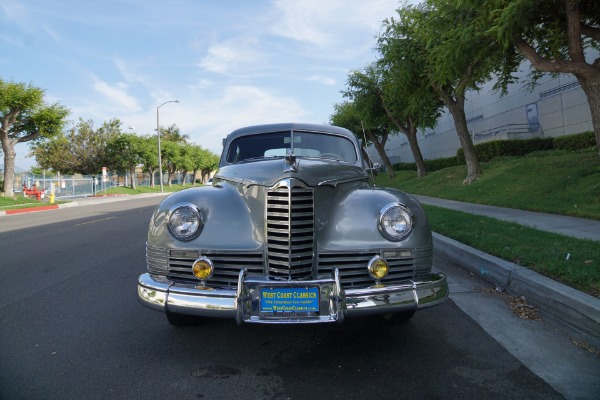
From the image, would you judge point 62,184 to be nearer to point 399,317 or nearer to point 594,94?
point 594,94

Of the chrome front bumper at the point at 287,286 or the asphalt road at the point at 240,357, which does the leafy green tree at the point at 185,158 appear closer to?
the asphalt road at the point at 240,357

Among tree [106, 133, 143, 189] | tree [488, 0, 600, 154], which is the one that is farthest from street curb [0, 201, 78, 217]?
tree [106, 133, 143, 189]

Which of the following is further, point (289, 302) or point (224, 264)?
point (224, 264)

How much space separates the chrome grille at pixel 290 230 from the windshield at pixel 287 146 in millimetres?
1484

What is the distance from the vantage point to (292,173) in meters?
2.73

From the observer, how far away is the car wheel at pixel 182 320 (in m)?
3.28

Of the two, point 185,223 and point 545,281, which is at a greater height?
point 185,223

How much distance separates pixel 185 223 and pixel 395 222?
1.51m

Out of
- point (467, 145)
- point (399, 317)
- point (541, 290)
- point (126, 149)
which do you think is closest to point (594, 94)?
point (467, 145)

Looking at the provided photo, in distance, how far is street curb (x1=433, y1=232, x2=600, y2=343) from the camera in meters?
A: 3.05

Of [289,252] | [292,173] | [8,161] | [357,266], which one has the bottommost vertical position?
[357,266]

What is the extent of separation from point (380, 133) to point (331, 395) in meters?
30.3

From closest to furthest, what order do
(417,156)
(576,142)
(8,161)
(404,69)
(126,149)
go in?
(404,69)
(576,142)
(8,161)
(417,156)
(126,149)

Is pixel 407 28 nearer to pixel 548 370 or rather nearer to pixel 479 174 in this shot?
pixel 479 174
